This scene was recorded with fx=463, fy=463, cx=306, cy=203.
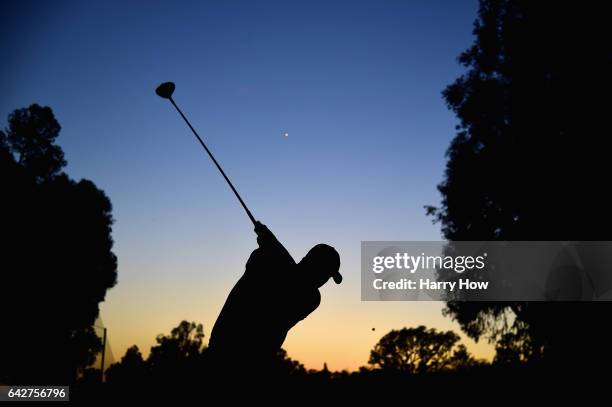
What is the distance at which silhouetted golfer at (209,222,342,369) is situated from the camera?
171 inches

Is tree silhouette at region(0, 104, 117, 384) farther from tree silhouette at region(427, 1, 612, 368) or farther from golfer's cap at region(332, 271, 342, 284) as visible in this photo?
golfer's cap at region(332, 271, 342, 284)

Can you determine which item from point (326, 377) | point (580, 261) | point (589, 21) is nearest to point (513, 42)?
point (589, 21)

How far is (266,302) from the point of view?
14.9 ft

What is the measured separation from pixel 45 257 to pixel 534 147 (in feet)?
78.7

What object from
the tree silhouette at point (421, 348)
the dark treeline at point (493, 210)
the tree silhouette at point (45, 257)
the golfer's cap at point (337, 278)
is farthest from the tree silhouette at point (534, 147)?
the tree silhouette at point (421, 348)

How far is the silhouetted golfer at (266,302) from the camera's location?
171 inches

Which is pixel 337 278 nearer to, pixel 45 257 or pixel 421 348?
pixel 45 257

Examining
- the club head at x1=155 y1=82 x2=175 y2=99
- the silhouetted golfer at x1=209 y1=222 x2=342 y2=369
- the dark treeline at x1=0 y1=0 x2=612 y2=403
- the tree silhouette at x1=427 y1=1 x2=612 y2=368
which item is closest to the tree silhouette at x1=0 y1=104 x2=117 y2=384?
the dark treeline at x1=0 y1=0 x2=612 y2=403

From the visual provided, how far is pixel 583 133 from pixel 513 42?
4.53 m

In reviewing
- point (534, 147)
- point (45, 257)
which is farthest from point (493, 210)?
point (45, 257)

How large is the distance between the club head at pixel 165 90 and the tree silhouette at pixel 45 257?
59.4 feet

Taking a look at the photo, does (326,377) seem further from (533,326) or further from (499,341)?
(499,341)

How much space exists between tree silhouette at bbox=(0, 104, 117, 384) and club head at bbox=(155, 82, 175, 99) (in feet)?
59.4

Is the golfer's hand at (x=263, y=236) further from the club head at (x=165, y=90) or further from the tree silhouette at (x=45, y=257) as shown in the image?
the tree silhouette at (x=45, y=257)
